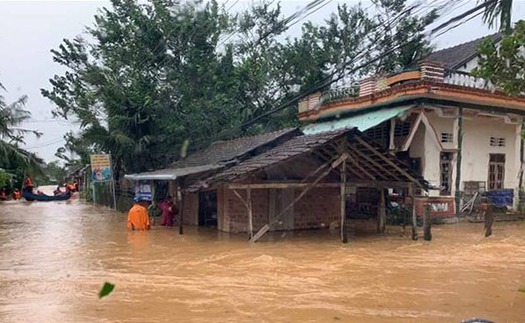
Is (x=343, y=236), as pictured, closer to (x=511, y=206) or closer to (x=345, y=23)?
(x=511, y=206)

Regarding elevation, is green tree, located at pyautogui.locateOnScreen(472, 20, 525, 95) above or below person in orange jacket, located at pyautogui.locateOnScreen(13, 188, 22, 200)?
above

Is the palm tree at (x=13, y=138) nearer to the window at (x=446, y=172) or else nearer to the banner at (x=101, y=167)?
the banner at (x=101, y=167)

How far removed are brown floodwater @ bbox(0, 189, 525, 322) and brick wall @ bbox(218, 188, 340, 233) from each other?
611 mm

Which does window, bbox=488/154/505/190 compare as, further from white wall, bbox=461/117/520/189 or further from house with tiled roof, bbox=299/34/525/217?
white wall, bbox=461/117/520/189

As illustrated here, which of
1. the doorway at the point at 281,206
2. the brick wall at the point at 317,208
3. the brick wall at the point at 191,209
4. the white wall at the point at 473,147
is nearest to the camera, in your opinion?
the doorway at the point at 281,206

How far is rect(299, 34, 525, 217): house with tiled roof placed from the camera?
1617 cm

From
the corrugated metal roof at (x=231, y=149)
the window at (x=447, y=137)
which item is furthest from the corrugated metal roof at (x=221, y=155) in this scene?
the window at (x=447, y=137)

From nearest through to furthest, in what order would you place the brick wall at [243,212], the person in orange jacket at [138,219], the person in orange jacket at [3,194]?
the brick wall at [243,212] < the person in orange jacket at [138,219] < the person in orange jacket at [3,194]

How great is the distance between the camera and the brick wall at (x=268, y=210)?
1446 cm

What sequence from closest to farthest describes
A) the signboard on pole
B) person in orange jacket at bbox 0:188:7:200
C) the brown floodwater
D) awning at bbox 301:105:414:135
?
the brown floodwater
awning at bbox 301:105:414:135
the signboard on pole
person in orange jacket at bbox 0:188:7:200

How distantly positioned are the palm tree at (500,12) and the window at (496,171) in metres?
12.5

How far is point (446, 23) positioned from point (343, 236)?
6.29 m

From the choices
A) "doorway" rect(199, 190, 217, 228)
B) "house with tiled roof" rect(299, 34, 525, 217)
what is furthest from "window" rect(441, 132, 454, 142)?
"doorway" rect(199, 190, 217, 228)

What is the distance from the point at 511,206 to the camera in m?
18.5
